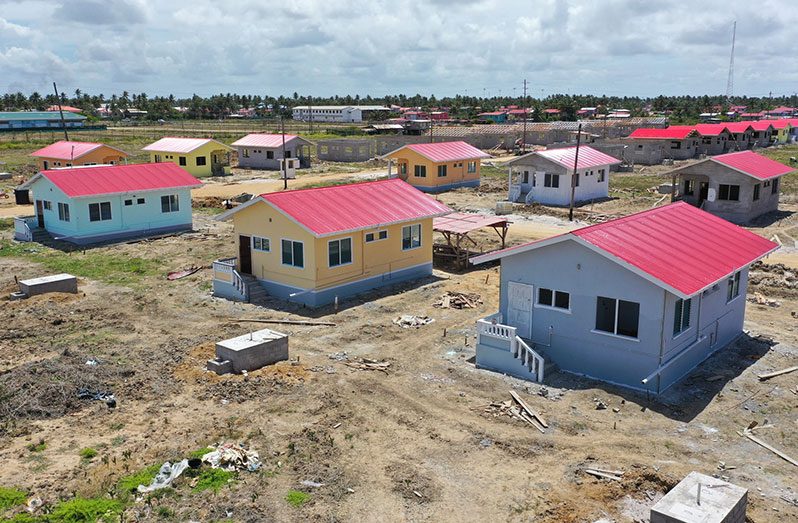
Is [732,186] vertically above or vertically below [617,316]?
above

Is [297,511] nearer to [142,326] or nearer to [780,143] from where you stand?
[142,326]

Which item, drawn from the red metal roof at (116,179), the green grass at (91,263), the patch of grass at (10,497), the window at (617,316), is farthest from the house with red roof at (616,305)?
the red metal roof at (116,179)

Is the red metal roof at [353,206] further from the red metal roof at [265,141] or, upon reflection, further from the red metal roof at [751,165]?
the red metal roof at [265,141]

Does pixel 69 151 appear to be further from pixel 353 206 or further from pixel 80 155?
pixel 353 206

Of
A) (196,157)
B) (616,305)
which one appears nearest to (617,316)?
(616,305)

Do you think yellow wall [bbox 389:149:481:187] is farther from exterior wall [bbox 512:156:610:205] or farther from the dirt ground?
the dirt ground

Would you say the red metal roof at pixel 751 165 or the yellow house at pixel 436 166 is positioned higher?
the red metal roof at pixel 751 165

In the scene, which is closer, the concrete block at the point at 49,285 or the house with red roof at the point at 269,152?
the concrete block at the point at 49,285
